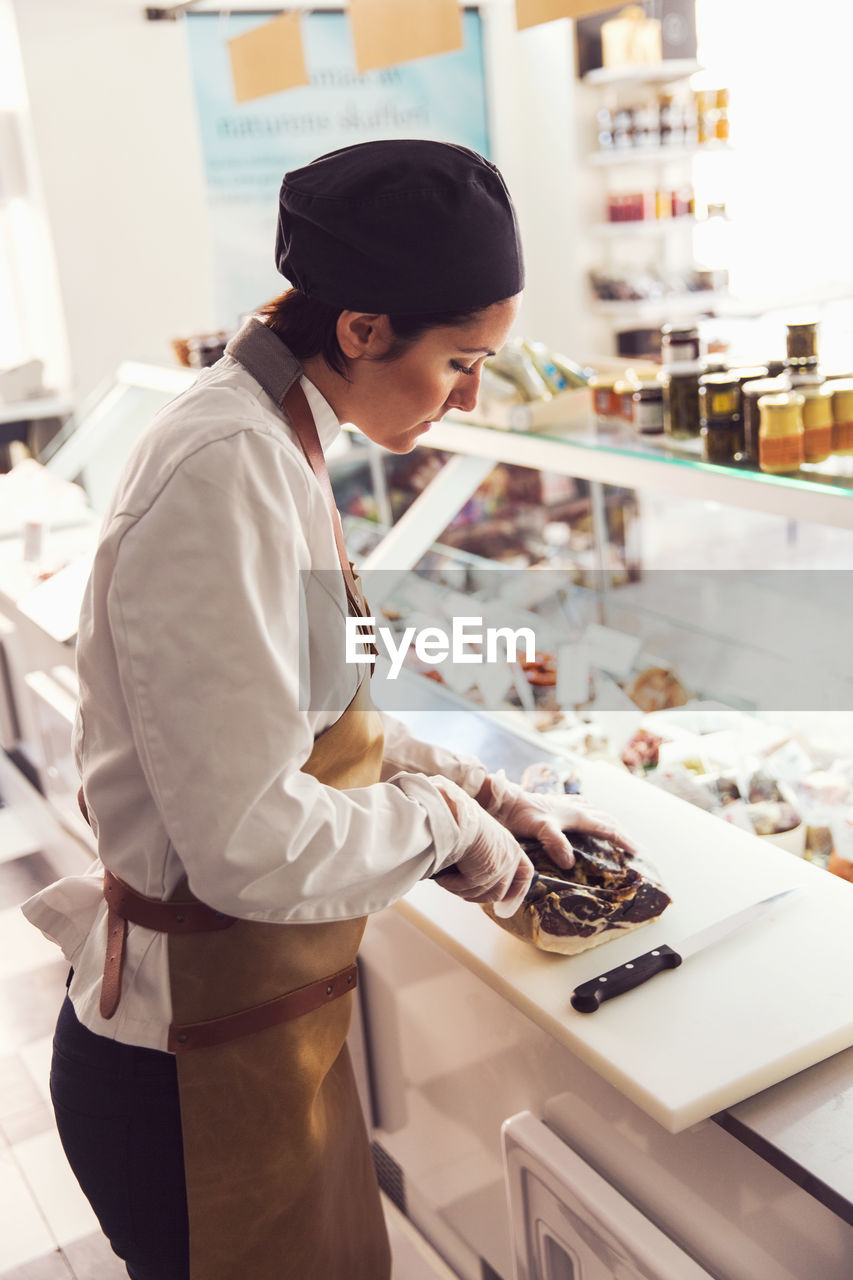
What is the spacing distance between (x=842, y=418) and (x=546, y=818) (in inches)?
30.9

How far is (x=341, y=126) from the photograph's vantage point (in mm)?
7512

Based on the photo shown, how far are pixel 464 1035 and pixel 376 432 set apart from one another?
989 mm

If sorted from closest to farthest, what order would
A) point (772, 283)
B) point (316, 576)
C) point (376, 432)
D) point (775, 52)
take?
point (316, 576) → point (376, 432) → point (775, 52) → point (772, 283)

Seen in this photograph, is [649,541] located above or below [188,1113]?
below

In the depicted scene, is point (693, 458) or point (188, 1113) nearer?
point (188, 1113)

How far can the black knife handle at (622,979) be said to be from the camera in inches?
57.1

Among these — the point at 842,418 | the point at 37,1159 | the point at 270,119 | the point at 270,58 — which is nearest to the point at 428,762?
the point at 842,418

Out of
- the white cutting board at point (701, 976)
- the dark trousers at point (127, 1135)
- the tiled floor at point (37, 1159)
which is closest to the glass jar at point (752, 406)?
the white cutting board at point (701, 976)

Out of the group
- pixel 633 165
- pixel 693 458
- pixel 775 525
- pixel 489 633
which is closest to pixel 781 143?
pixel 633 165

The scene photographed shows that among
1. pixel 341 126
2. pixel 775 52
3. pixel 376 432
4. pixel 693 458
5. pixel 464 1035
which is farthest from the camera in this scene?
pixel 775 52

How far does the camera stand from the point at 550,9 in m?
2.17

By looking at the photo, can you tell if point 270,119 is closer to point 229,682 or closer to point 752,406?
point 752,406

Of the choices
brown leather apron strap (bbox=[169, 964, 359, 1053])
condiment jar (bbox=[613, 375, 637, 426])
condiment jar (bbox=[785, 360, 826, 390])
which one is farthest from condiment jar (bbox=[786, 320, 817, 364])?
brown leather apron strap (bbox=[169, 964, 359, 1053])

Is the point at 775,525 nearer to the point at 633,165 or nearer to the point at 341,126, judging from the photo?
the point at 633,165
